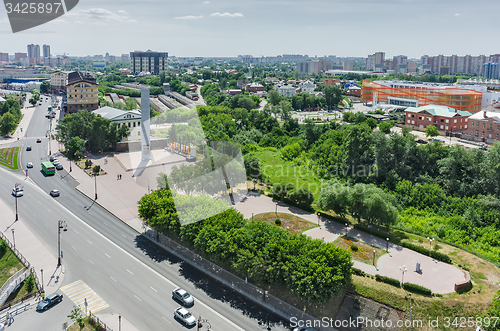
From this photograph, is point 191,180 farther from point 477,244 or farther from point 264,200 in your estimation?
point 477,244

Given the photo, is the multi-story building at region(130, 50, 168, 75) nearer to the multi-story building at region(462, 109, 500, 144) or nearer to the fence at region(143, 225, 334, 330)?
the multi-story building at region(462, 109, 500, 144)

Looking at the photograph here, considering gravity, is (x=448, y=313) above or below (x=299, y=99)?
below

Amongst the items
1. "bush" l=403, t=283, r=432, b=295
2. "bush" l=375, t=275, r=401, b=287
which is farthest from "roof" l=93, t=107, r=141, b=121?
"bush" l=403, t=283, r=432, b=295

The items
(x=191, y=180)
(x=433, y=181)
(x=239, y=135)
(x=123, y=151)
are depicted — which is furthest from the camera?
(x=239, y=135)

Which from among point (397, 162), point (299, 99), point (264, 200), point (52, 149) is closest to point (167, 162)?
point (264, 200)

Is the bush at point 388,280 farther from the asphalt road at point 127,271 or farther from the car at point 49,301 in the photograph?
the car at point 49,301

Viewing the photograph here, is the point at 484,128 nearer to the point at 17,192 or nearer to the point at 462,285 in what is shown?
the point at 462,285

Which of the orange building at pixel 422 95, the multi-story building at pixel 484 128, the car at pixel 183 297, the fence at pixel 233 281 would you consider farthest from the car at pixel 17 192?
the orange building at pixel 422 95
